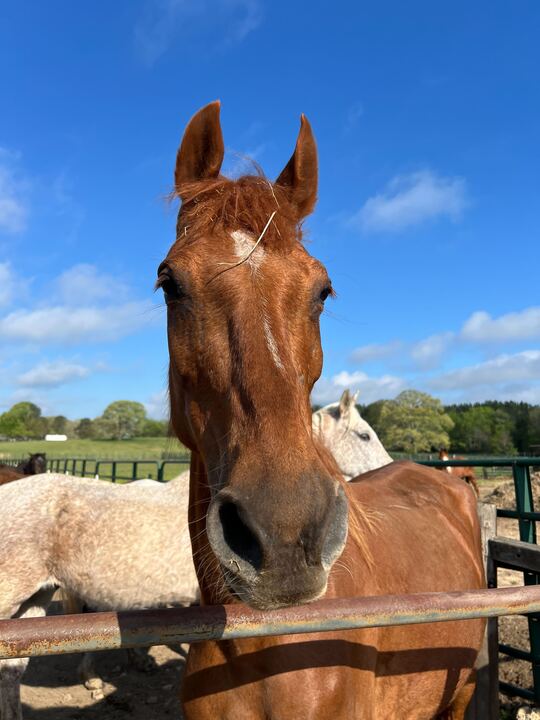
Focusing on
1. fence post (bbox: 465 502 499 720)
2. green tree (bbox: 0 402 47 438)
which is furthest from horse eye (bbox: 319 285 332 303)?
green tree (bbox: 0 402 47 438)

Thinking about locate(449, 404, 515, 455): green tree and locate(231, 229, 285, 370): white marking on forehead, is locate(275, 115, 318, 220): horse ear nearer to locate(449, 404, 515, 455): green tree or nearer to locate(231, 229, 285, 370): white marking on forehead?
locate(231, 229, 285, 370): white marking on forehead

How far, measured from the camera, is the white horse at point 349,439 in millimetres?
7691

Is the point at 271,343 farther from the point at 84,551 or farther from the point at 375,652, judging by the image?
the point at 84,551

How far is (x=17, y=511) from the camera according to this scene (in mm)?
4551

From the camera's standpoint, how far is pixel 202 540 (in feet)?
6.44

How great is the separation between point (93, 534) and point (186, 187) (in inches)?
138

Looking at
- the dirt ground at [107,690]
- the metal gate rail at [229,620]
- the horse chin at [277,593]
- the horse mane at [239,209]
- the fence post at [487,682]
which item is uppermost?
the horse mane at [239,209]

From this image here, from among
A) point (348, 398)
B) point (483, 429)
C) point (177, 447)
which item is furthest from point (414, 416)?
point (177, 447)

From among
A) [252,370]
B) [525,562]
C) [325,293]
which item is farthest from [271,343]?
[525,562]

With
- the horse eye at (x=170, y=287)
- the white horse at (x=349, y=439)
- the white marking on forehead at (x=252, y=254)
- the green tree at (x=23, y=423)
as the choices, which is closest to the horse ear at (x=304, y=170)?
the white marking on forehead at (x=252, y=254)

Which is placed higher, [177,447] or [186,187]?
[186,187]

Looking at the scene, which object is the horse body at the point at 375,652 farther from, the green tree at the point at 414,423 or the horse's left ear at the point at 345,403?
the green tree at the point at 414,423

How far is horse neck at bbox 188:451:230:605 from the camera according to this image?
1.86m

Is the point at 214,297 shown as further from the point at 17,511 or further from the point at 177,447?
the point at 17,511
